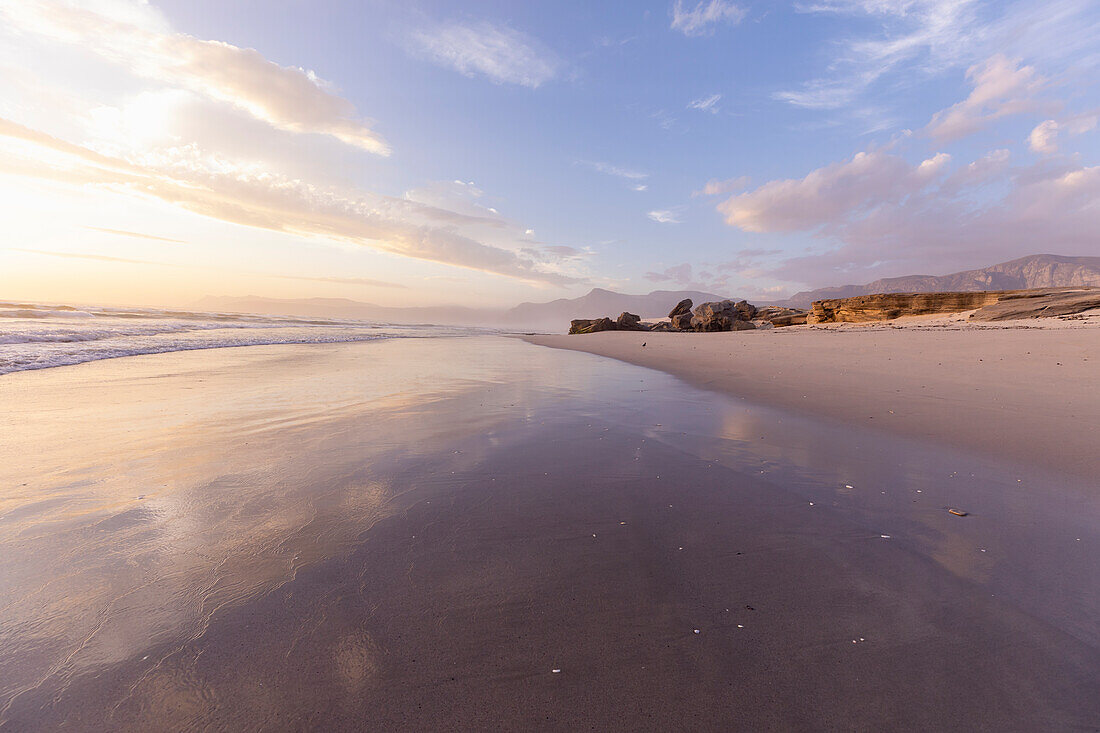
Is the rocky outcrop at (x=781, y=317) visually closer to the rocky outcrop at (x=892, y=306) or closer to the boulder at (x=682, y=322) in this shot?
the rocky outcrop at (x=892, y=306)

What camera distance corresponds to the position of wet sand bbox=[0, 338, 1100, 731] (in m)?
1.54

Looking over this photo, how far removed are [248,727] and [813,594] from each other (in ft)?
8.62

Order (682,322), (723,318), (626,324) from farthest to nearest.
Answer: (626,324) → (682,322) → (723,318)

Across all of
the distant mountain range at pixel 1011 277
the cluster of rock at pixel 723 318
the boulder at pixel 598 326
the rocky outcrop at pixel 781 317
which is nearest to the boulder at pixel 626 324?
the cluster of rock at pixel 723 318

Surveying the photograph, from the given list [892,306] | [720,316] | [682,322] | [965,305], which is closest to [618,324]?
[682,322]

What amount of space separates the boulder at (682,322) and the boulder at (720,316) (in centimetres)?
48

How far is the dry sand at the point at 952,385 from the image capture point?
454cm

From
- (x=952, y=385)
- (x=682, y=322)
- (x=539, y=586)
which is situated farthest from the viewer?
(x=682, y=322)

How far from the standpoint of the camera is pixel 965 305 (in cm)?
2230

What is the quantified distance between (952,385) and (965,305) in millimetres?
22574

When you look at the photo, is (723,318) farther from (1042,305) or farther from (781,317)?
(1042,305)

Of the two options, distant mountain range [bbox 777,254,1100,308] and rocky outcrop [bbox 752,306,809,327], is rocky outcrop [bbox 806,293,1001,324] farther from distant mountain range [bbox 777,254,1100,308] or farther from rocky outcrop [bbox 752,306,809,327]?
distant mountain range [bbox 777,254,1100,308]

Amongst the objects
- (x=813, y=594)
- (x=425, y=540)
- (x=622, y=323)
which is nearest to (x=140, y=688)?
(x=425, y=540)

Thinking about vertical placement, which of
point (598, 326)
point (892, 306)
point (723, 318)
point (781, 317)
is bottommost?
point (598, 326)
